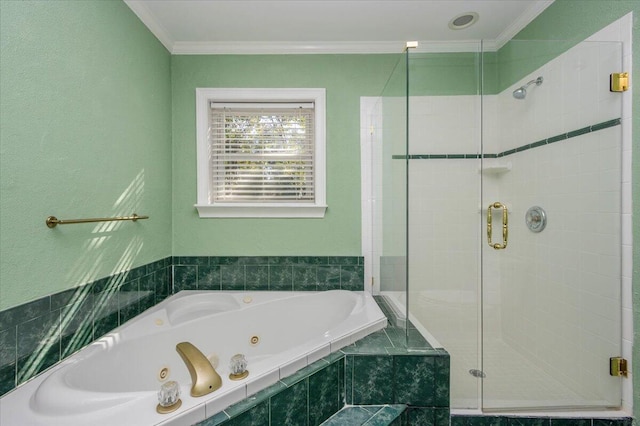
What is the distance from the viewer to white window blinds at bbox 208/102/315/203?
227 cm

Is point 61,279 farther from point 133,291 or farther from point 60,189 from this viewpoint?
point 133,291

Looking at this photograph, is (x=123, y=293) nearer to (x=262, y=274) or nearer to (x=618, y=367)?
(x=262, y=274)

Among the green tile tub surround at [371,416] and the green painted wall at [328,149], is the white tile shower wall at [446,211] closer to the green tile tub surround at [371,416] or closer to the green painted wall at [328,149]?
the green tile tub surround at [371,416]

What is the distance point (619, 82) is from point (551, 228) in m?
0.73

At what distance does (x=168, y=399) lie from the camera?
913 millimetres

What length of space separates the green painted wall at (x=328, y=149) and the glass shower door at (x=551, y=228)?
90 centimetres

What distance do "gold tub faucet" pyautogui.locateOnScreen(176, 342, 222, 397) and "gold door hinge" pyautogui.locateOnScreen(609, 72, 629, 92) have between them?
2095 millimetres

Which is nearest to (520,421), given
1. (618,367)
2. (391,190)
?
(618,367)

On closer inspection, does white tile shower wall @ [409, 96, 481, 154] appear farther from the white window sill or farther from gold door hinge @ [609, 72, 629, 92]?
the white window sill

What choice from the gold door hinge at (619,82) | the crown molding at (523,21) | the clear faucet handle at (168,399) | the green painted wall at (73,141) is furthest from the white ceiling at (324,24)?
the clear faucet handle at (168,399)

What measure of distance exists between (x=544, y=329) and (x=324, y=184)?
62.5 inches

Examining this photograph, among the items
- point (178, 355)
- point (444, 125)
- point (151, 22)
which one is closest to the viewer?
point (178, 355)

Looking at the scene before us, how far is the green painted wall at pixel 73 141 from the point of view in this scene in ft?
3.56


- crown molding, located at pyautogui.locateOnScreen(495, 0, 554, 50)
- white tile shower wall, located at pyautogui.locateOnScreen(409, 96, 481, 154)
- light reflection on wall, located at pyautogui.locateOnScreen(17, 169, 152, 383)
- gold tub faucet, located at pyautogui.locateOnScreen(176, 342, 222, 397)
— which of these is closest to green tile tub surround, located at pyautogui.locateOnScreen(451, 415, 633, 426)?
gold tub faucet, located at pyautogui.locateOnScreen(176, 342, 222, 397)
